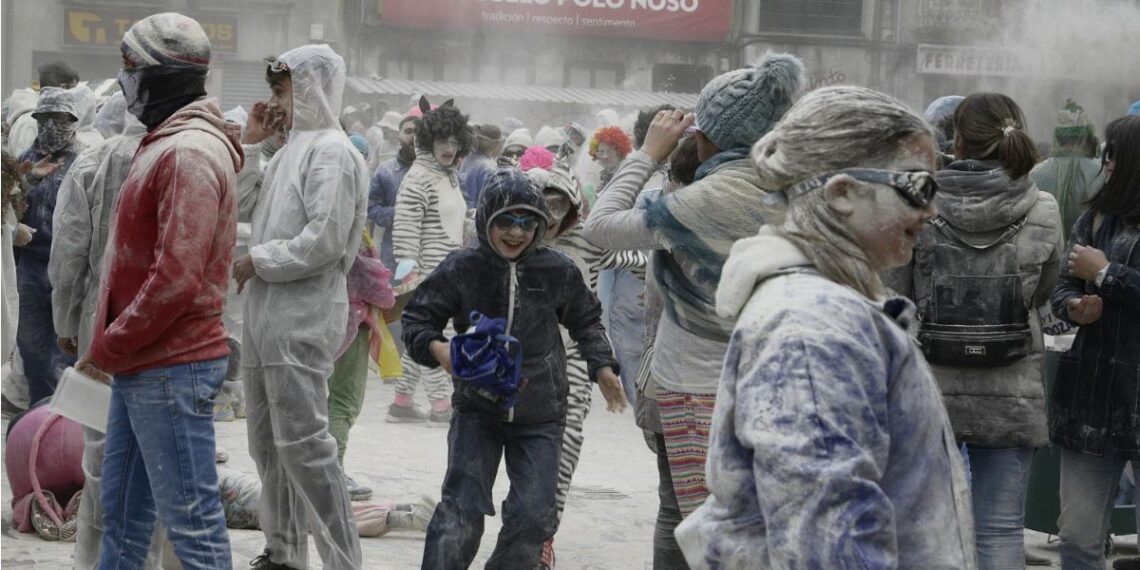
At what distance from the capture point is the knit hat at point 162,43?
453 centimetres

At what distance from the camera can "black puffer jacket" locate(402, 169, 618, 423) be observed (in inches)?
203

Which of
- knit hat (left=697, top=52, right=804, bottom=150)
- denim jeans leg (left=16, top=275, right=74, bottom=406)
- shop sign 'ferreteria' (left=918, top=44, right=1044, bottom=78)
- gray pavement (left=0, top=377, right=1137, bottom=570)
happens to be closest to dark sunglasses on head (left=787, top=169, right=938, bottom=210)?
knit hat (left=697, top=52, right=804, bottom=150)

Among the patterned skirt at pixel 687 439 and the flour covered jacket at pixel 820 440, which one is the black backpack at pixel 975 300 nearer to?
the patterned skirt at pixel 687 439

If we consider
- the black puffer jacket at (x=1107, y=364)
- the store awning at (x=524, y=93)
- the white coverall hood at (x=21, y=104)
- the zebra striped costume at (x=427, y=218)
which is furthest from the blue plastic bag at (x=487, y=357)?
the store awning at (x=524, y=93)

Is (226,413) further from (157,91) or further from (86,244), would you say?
(157,91)

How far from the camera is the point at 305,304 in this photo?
5430 mm

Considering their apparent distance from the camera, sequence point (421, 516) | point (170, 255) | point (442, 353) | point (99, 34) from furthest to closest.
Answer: point (99, 34), point (421, 516), point (442, 353), point (170, 255)

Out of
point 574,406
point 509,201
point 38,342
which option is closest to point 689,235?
point 509,201

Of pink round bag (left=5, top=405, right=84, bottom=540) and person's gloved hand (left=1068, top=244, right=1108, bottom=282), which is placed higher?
person's gloved hand (left=1068, top=244, right=1108, bottom=282)

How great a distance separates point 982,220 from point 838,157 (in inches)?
98.0

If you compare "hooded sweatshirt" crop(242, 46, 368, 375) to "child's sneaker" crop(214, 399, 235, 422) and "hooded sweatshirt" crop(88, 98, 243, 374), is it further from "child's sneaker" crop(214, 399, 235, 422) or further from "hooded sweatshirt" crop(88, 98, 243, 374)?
"child's sneaker" crop(214, 399, 235, 422)

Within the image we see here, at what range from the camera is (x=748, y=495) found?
2.40 m

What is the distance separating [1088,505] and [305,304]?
2.72 m

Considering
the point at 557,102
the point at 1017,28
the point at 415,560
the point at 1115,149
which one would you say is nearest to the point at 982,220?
the point at 1115,149
